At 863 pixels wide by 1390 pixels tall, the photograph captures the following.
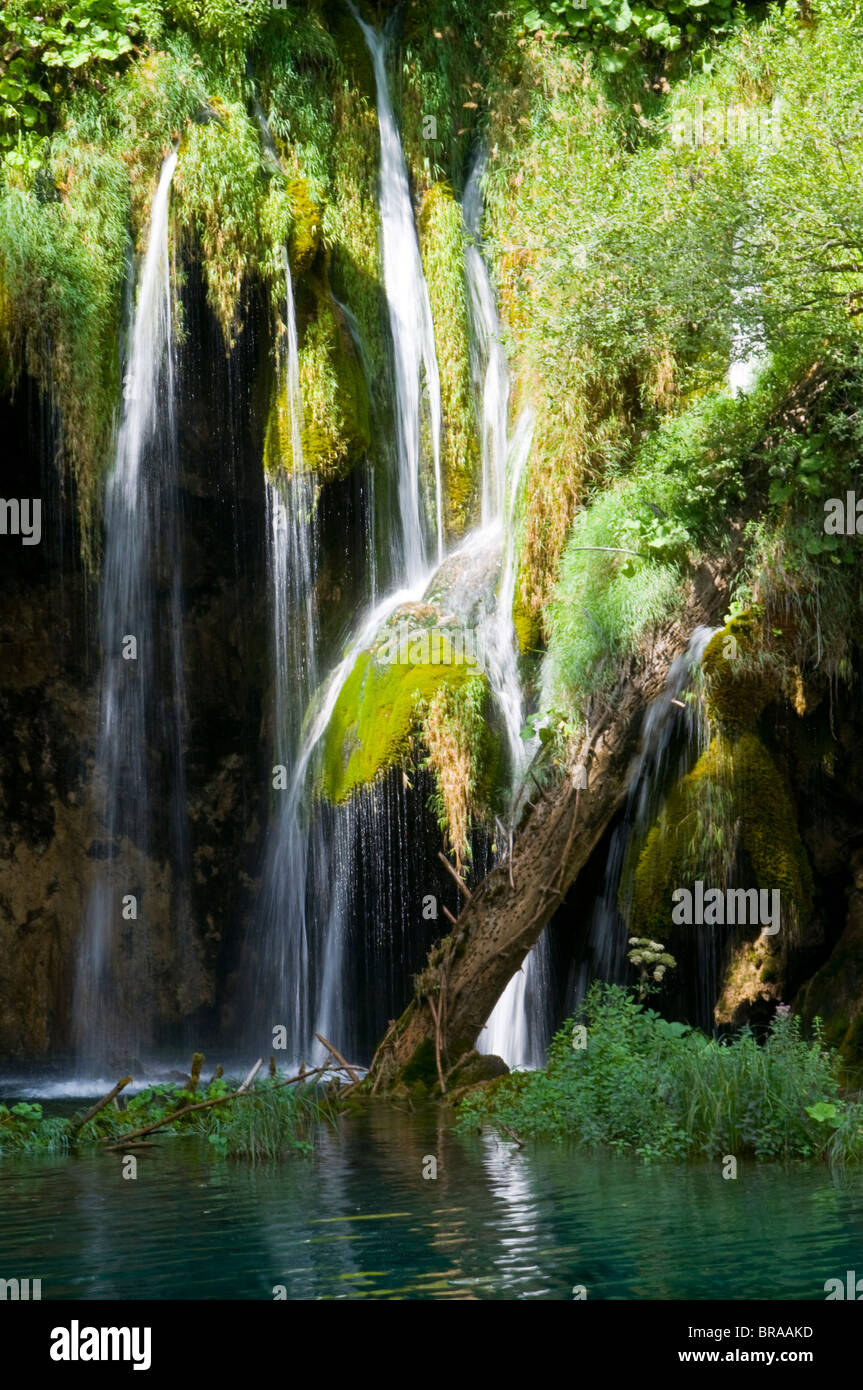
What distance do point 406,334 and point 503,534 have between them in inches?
117

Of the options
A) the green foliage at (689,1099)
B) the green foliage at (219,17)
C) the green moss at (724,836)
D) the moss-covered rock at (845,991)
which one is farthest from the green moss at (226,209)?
the green foliage at (689,1099)

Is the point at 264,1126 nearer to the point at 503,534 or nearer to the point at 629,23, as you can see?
the point at 503,534

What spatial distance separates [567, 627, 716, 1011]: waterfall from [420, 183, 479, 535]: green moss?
417 centimetres

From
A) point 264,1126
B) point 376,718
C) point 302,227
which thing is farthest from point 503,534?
point 264,1126

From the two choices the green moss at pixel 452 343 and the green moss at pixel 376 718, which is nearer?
the green moss at pixel 376 718

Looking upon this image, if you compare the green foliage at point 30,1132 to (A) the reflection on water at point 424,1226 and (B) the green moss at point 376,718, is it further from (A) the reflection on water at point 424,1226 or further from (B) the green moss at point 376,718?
(B) the green moss at point 376,718

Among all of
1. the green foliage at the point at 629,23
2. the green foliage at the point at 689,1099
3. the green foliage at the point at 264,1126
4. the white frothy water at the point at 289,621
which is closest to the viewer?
the green foliage at the point at 689,1099

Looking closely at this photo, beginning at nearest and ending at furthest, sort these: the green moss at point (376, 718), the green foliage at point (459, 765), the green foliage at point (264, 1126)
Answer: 1. the green foliage at point (264, 1126)
2. the green foliage at point (459, 765)
3. the green moss at point (376, 718)

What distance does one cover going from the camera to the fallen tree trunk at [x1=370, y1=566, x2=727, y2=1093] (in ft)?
34.2

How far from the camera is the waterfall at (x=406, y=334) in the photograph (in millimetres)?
14516

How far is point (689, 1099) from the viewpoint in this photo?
7715 millimetres

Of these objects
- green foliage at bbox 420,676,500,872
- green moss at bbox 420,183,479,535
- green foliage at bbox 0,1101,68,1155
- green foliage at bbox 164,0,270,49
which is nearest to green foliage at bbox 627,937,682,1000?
green foliage at bbox 420,676,500,872

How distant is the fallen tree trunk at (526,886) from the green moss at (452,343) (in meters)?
4.19

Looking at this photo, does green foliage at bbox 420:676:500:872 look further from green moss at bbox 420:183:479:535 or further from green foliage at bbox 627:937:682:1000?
green moss at bbox 420:183:479:535
